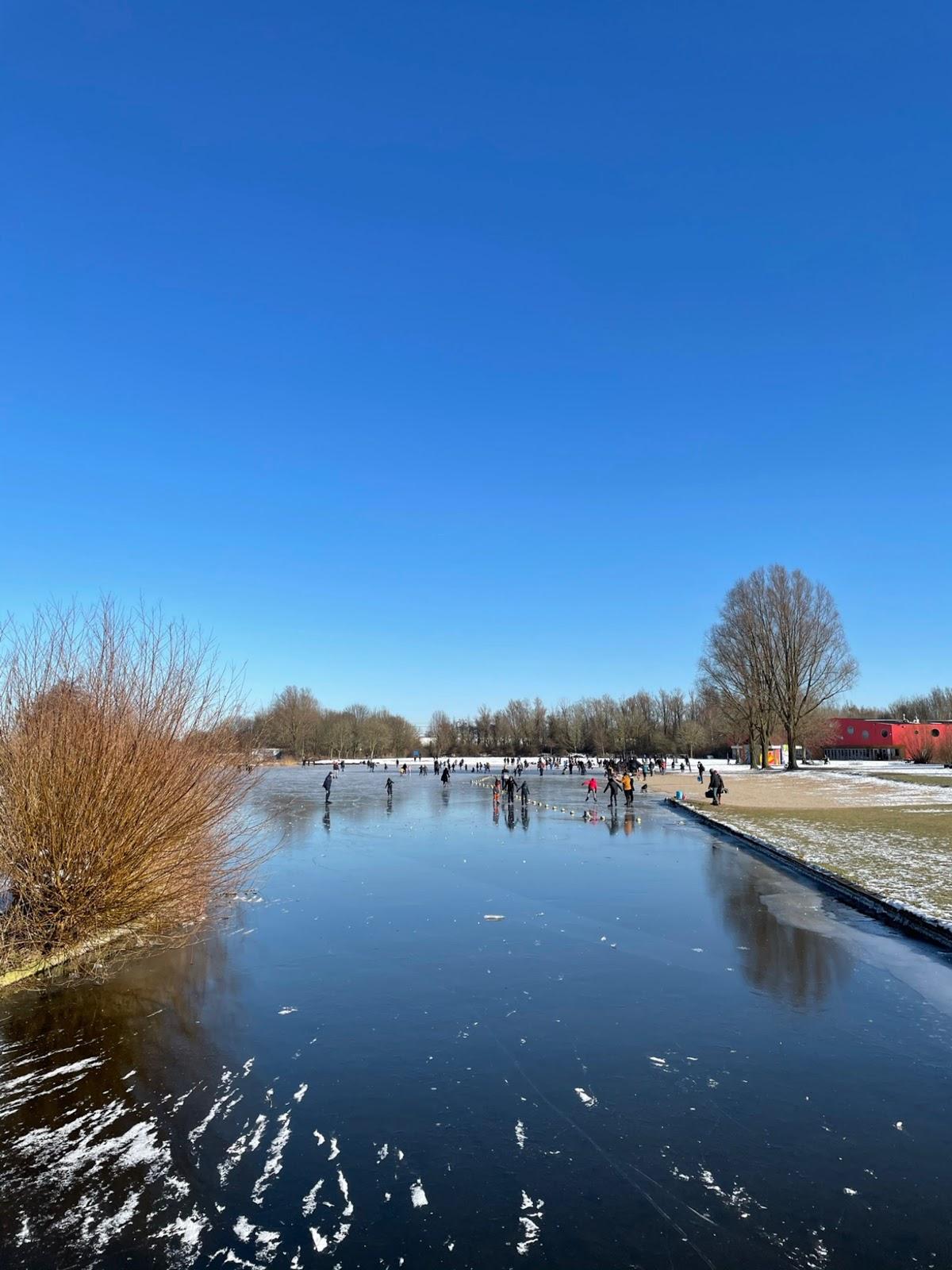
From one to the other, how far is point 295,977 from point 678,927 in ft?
20.8

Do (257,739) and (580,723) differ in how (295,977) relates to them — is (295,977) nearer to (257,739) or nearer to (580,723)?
(257,739)

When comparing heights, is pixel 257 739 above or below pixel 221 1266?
above

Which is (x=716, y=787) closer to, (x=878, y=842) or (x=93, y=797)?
(x=878, y=842)

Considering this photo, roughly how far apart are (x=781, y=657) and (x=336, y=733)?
85.7 m

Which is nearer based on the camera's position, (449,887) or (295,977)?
(295,977)

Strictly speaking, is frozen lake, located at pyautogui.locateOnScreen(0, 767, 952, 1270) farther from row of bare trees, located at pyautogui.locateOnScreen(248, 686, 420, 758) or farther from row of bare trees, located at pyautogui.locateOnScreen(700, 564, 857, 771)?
row of bare trees, located at pyautogui.locateOnScreen(248, 686, 420, 758)

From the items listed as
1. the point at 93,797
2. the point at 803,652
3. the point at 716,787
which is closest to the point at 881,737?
the point at 803,652

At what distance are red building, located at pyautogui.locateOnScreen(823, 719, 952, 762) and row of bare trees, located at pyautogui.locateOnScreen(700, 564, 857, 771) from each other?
50.4 ft

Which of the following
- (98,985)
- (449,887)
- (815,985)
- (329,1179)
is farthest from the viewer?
(449,887)

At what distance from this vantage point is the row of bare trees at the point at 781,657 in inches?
2751

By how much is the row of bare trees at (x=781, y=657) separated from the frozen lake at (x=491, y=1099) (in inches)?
2372

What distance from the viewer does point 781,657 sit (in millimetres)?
70625

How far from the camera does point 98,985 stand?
1063 cm

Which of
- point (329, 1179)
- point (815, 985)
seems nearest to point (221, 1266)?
point (329, 1179)
